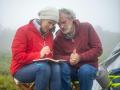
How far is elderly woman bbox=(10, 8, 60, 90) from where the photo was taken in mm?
2348

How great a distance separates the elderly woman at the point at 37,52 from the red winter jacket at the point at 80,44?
0.12 m

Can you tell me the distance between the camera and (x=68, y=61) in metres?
2.55

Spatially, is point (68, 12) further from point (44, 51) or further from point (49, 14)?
point (44, 51)

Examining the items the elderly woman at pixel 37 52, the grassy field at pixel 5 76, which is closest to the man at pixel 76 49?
the elderly woman at pixel 37 52

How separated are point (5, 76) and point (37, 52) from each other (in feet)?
5.31

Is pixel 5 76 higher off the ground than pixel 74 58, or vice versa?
pixel 74 58

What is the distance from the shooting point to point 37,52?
2.42 metres

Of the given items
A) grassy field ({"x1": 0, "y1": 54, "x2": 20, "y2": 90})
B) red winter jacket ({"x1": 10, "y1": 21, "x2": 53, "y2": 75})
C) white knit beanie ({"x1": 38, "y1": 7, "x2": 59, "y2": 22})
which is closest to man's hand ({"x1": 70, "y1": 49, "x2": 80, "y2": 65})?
red winter jacket ({"x1": 10, "y1": 21, "x2": 53, "y2": 75})

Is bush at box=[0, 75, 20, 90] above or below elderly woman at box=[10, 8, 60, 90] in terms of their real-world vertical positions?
below

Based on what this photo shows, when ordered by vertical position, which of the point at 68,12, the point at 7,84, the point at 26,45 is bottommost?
the point at 7,84

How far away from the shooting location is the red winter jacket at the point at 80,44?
2631 millimetres

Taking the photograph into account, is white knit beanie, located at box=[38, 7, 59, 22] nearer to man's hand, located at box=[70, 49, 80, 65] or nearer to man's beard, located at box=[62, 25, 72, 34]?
man's beard, located at box=[62, 25, 72, 34]

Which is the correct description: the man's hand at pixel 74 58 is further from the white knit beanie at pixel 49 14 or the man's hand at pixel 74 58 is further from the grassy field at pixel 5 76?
the grassy field at pixel 5 76

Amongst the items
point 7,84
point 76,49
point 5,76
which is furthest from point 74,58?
point 5,76
